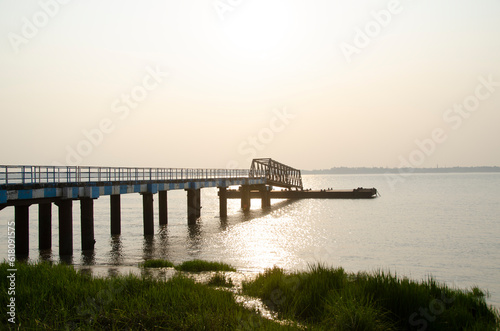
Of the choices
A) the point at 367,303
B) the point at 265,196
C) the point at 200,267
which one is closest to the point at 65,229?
the point at 200,267

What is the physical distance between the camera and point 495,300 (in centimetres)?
1622

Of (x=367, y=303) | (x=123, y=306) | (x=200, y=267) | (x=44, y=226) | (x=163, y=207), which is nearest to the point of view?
(x=123, y=306)

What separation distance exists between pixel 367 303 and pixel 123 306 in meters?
5.91

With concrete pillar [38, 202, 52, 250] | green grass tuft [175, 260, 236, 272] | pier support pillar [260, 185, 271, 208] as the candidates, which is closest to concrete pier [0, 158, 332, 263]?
concrete pillar [38, 202, 52, 250]

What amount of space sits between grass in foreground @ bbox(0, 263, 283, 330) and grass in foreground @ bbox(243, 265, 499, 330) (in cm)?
149

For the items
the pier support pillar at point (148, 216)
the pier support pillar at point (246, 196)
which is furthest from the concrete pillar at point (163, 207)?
the pier support pillar at point (246, 196)

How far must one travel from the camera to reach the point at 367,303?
35.3ft

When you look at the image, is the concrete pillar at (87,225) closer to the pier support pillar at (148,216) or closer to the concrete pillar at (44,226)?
the concrete pillar at (44,226)

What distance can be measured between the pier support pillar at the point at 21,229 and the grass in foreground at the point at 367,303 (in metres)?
16.2

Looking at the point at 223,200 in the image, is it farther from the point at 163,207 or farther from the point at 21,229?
the point at 21,229

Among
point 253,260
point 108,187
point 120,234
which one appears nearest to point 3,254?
point 108,187

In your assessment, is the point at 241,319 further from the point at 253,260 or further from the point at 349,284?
the point at 253,260

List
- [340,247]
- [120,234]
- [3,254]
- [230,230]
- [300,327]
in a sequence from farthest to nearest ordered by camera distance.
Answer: [230,230] → [120,234] → [340,247] → [3,254] → [300,327]

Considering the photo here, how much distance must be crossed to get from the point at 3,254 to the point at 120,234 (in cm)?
994
